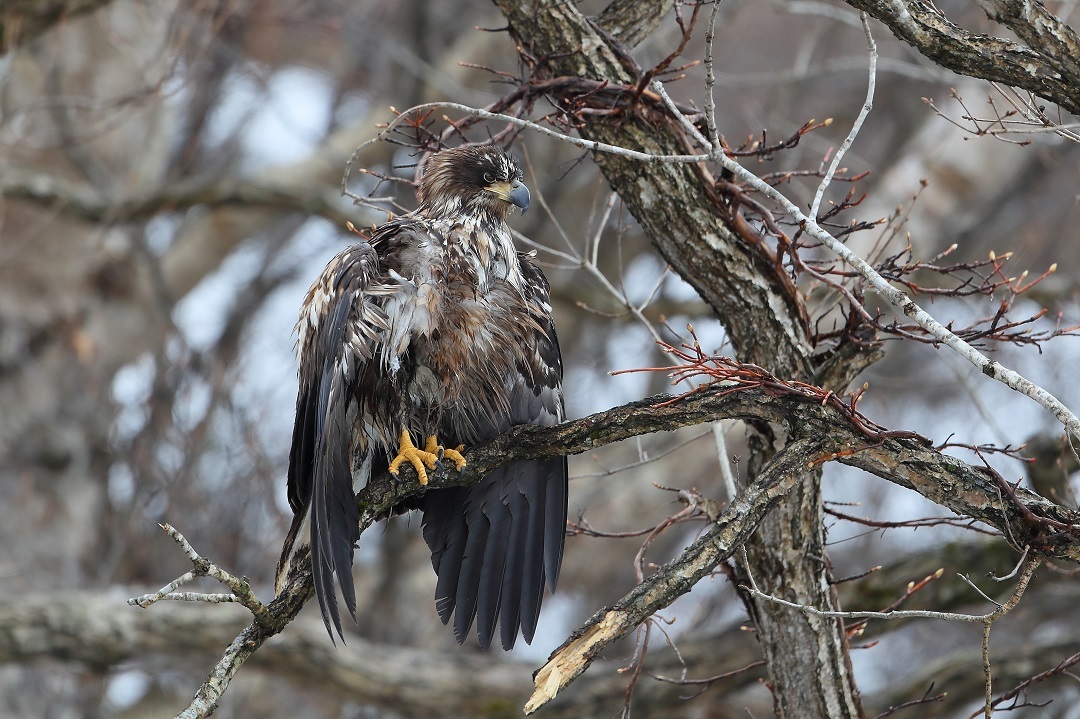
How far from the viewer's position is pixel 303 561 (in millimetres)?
2998

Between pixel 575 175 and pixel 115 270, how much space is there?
345 centimetres

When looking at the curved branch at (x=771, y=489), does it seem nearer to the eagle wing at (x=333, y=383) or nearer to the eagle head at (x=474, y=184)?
the eagle wing at (x=333, y=383)

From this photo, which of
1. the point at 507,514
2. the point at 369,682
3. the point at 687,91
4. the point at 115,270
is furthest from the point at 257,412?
the point at 687,91

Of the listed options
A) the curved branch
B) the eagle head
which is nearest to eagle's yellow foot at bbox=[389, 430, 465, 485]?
the curved branch

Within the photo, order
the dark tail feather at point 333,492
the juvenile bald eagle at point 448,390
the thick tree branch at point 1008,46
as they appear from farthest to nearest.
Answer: the juvenile bald eagle at point 448,390 < the dark tail feather at point 333,492 < the thick tree branch at point 1008,46

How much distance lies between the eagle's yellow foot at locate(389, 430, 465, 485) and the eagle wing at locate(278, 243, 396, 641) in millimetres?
166

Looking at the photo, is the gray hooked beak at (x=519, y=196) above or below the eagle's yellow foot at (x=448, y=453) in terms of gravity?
above

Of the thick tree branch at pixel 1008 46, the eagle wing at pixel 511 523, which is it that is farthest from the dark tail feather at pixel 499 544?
the thick tree branch at pixel 1008 46

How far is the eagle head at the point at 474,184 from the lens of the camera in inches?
151

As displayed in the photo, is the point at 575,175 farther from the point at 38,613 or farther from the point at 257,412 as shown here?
the point at 38,613

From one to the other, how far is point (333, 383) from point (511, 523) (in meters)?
0.76

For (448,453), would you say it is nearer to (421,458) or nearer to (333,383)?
(421,458)

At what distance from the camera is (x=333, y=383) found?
10.4ft

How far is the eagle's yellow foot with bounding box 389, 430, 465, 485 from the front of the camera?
10.8 ft
